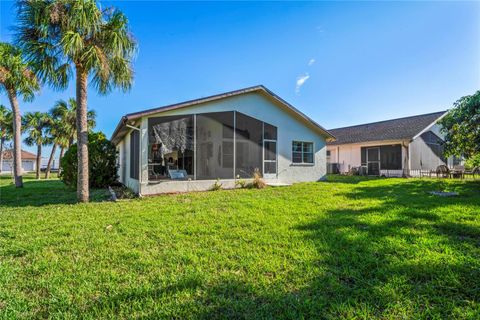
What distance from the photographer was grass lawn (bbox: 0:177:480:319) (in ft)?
8.11

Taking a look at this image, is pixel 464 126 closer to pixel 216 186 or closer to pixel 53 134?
pixel 216 186

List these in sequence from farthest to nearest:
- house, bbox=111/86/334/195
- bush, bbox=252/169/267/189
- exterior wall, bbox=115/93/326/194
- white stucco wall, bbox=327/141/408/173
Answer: white stucco wall, bbox=327/141/408/173
bush, bbox=252/169/267/189
house, bbox=111/86/334/195
exterior wall, bbox=115/93/326/194

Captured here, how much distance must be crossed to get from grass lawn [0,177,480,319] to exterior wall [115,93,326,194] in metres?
3.51

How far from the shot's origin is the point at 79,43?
714 centimetres

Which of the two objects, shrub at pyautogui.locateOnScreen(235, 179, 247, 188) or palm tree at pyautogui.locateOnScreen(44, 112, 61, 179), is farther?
palm tree at pyautogui.locateOnScreen(44, 112, 61, 179)

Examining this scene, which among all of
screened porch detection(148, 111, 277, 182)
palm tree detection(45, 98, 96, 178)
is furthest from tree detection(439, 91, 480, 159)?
palm tree detection(45, 98, 96, 178)

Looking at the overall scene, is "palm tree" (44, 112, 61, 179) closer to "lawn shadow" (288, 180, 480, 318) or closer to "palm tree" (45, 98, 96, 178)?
"palm tree" (45, 98, 96, 178)

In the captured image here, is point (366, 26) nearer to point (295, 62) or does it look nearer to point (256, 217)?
point (295, 62)

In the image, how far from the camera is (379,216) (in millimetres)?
5707

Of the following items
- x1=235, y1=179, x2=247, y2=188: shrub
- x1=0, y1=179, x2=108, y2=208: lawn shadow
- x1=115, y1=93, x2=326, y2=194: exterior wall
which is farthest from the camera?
x1=235, y1=179, x2=247, y2=188: shrub

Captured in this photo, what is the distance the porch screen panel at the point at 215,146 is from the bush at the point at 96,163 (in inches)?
216

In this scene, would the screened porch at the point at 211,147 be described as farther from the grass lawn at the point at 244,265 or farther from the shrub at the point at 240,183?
the grass lawn at the point at 244,265

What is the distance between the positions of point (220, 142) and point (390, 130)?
15.4m

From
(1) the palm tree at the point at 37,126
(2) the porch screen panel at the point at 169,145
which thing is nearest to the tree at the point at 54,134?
(1) the palm tree at the point at 37,126
